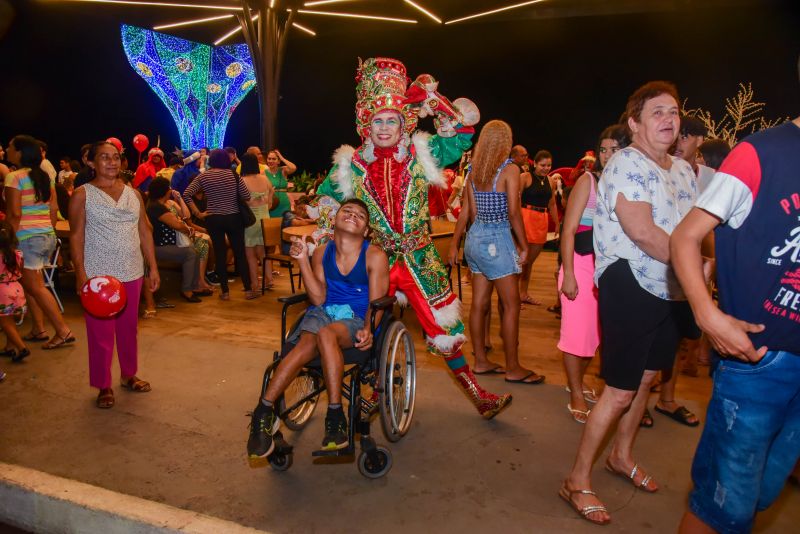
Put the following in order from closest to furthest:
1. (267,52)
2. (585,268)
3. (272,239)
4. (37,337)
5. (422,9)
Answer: (585,268) → (37,337) → (272,239) → (267,52) → (422,9)

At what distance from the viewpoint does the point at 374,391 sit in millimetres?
3096

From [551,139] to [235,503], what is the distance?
12809mm

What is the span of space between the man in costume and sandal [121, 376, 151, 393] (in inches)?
72.8

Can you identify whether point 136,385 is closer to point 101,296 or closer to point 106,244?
point 101,296

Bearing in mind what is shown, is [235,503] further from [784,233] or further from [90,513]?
[784,233]

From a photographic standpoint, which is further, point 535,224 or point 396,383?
point 535,224

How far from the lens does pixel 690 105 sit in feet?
40.2

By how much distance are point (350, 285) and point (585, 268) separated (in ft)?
4.59

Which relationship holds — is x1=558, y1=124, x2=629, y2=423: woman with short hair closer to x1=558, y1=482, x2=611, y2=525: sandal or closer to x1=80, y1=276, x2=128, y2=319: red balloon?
x1=558, y1=482, x2=611, y2=525: sandal

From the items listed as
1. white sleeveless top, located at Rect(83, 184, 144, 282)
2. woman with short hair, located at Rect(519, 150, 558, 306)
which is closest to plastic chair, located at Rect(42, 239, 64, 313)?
white sleeveless top, located at Rect(83, 184, 144, 282)

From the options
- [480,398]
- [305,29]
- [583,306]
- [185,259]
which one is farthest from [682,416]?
[305,29]

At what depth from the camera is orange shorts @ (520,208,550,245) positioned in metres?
6.49

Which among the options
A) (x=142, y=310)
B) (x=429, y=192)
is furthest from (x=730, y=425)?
(x=142, y=310)

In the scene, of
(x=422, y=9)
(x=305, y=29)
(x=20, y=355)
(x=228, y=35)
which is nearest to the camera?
(x=20, y=355)
